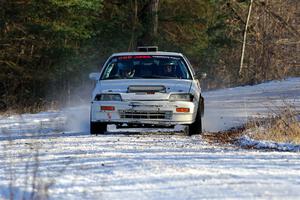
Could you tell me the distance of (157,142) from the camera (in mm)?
10766

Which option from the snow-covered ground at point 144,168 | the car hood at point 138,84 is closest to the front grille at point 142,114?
the car hood at point 138,84

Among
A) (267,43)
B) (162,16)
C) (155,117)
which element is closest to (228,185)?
(155,117)

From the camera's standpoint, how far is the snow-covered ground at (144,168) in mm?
6016

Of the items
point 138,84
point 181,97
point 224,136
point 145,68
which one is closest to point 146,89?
point 138,84

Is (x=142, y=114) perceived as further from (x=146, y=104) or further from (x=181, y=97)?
(x=181, y=97)

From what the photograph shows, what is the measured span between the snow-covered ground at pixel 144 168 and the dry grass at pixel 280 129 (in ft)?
3.85

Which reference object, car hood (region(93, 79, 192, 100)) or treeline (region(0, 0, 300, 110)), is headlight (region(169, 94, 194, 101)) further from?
treeline (region(0, 0, 300, 110))

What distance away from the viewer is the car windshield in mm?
13117

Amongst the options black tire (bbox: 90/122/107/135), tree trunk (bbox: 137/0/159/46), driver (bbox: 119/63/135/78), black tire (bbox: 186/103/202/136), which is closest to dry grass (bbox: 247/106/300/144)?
black tire (bbox: 186/103/202/136)

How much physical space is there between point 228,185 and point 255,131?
613cm

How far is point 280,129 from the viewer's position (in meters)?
12.0

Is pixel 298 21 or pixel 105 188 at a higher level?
pixel 298 21

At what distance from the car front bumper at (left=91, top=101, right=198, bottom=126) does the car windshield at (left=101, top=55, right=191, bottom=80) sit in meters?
1.17

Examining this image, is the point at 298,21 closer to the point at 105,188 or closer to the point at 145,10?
the point at 145,10
